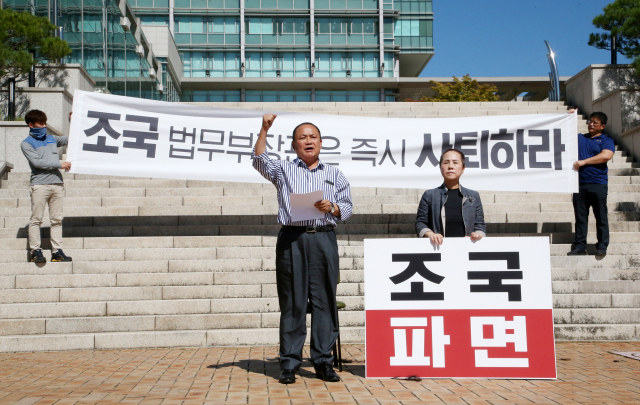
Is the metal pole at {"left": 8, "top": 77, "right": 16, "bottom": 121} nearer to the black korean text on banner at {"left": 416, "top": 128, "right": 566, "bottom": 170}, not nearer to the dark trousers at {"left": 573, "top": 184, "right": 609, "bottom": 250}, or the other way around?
the black korean text on banner at {"left": 416, "top": 128, "right": 566, "bottom": 170}

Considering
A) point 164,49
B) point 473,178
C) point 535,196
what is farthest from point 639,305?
point 164,49

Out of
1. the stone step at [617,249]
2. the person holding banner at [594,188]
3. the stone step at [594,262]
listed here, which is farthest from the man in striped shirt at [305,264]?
the stone step at [617,249]

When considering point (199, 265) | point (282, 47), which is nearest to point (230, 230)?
point (199, 265)

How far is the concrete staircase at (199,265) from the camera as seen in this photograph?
6.70 meters

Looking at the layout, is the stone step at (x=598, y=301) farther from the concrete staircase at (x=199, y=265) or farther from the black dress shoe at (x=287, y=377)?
the black dress shoe at (x=287, y=377)

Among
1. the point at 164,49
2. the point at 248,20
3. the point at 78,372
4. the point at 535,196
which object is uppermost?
the point at 248,20

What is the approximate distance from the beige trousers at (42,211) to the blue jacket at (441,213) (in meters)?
4.71

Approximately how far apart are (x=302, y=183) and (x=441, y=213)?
1.21 m

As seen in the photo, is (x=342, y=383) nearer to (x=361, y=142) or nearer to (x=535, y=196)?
(x=361, y=142)

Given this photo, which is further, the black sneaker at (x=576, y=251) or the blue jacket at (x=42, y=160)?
the black sneaker at (x=576, y=251)

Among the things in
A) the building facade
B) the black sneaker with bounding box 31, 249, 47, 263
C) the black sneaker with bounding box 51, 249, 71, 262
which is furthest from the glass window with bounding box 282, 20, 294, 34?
the black sneaker with bounding box 31, 249, 47, 263

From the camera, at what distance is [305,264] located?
4.93 m

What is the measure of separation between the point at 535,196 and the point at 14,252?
25.2ft

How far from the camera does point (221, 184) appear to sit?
36.7ft
